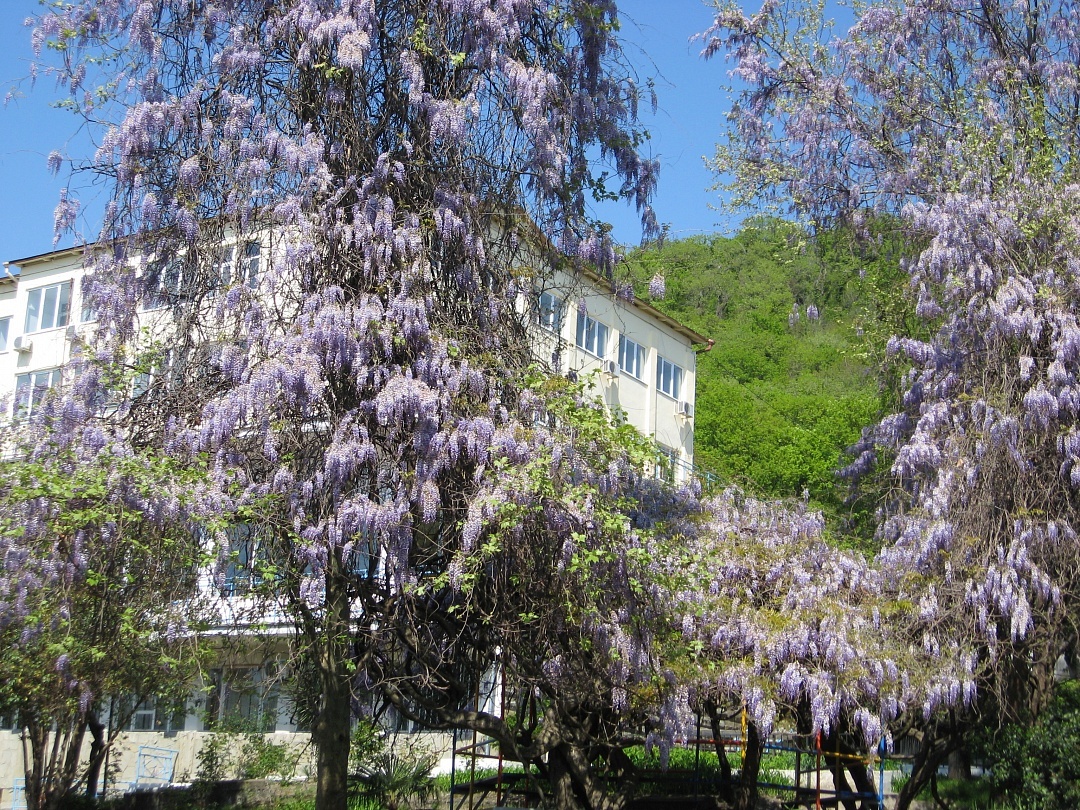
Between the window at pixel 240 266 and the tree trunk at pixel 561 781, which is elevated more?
the window at pixel 240 266

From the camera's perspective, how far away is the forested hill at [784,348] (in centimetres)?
1858

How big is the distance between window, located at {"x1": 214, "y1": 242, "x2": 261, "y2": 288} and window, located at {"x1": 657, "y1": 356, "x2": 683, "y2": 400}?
72.5 ft

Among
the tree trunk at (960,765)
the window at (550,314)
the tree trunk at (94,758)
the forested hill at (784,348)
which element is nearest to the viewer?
the window at (550,314)

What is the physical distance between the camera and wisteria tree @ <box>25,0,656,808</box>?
10086mm

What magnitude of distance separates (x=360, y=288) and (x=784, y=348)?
5645 centimetres

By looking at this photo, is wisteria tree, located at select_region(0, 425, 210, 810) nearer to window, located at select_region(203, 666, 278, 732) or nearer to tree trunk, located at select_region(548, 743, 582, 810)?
window, located at select_region(203, 666, 278, 732)

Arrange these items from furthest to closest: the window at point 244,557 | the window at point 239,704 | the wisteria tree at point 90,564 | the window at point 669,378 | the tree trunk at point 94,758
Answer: the window at point 669,378, the tree trunk at point 94,758, the window at point 239,704, the window at point 244,557, the wisteria tree at point 90,564

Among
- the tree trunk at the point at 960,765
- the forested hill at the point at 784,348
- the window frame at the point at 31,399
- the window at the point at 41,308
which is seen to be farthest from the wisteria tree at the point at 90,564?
the window at the point at 41,308

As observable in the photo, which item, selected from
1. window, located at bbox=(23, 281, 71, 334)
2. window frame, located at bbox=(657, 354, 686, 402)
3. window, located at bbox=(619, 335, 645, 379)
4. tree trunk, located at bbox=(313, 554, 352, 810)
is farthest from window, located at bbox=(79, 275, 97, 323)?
window frame, located at bbox=(657, 354, 686, 402)

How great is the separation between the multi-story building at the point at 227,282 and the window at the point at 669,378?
3 cm

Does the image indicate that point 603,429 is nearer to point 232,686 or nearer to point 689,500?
point 689,500

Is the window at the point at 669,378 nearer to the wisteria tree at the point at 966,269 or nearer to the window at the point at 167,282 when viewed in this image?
the wisteria tree at the point at 966,269

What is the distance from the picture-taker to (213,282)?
11.7 meters

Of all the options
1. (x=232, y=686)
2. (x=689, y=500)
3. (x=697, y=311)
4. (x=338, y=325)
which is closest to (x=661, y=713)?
(x=689, y=500)
